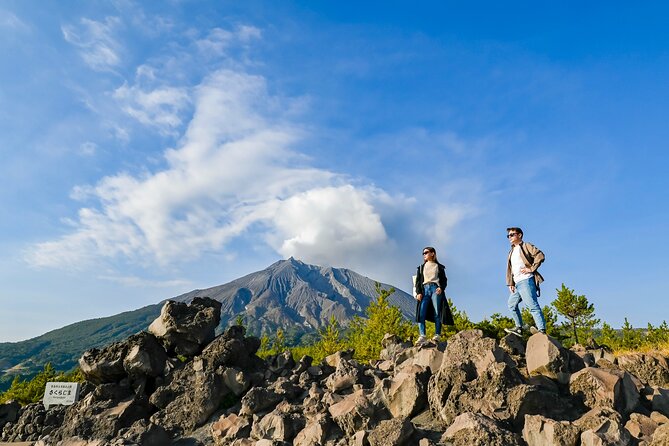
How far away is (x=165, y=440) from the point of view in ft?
32.4

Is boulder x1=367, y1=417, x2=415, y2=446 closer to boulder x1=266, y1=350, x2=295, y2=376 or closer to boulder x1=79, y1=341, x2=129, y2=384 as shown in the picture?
boulder x1=266, y1=350, x2=295, y2=376

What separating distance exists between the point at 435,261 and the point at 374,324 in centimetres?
1640

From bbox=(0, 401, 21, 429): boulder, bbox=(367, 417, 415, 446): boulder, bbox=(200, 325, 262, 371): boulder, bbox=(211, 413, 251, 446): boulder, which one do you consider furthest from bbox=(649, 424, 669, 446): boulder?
bbox=(0, 401, 21, 429): boulder

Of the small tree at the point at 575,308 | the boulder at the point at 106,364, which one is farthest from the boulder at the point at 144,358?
the small tree at the point at 575,308

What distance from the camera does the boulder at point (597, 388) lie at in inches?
297

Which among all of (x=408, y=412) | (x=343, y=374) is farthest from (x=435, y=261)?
(x=408, y=412)

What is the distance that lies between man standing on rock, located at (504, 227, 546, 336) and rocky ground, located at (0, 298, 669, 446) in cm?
83

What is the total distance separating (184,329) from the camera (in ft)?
42.8

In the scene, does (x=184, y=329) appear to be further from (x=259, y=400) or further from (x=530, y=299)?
(x=530, y=299)

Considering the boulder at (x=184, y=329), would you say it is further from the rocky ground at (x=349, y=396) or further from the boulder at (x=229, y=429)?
the boulder at (x=229, y=429)

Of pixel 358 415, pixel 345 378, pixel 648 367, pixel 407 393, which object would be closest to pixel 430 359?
pixel 407 393

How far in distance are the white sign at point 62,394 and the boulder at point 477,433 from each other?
1150 cm

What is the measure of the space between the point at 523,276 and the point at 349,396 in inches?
210

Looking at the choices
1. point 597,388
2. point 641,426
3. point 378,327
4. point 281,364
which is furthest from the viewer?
point 378,327
